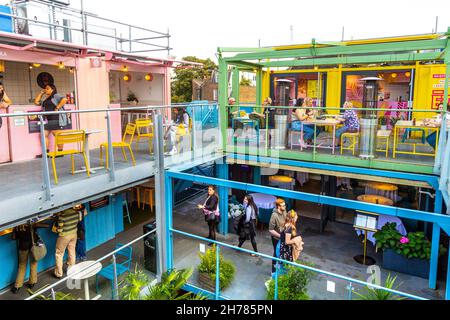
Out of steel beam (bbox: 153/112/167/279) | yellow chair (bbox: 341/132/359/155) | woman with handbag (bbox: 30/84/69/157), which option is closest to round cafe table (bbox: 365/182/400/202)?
yellow chair (bbox: 341/132/359/155)

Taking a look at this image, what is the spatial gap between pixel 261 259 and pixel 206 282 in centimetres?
193

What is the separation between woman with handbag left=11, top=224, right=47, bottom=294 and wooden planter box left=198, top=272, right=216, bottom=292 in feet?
12.3

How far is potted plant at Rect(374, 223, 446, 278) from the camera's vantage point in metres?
8.34

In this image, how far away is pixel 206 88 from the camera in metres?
24.9

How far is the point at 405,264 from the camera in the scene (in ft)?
28.2

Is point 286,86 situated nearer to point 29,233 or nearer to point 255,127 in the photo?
point 255,127

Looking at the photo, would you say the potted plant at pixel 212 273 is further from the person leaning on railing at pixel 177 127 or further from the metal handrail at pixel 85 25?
the metal handrail at pixel 85 25

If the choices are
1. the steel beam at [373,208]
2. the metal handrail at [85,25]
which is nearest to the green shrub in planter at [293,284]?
the steel beam at [373,208]

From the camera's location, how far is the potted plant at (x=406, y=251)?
27.3 ft

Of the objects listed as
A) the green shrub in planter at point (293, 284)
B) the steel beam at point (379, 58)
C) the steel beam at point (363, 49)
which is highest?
the steel beam at point (379, 58)

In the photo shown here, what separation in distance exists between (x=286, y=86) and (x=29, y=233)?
8.11 metres

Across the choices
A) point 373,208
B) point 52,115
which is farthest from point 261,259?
point 52,115

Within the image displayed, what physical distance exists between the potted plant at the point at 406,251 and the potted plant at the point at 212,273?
3879 mm

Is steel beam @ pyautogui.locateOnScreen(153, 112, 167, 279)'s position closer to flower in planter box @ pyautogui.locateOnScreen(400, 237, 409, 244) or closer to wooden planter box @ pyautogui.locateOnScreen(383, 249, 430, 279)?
wooden planter box @ pyautogui.locateOnScreen(383, 249, 430, 279)
